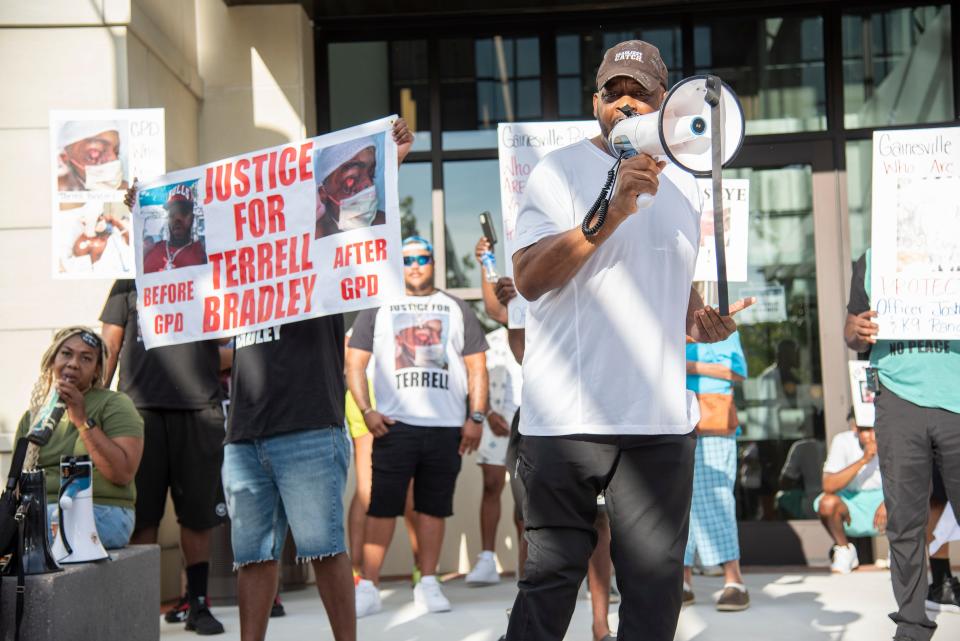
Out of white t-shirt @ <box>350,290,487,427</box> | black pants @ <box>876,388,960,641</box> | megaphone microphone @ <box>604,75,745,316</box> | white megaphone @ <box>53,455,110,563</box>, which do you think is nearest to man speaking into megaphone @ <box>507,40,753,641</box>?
megaphone microphone @ <box>604,75,745,316</box>

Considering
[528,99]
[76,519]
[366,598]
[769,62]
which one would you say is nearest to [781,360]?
[769,62]

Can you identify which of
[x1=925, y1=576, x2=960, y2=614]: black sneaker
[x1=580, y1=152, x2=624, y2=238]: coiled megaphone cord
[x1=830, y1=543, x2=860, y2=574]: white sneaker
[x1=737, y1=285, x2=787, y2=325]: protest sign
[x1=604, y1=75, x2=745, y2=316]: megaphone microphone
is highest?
[x1=604, y1=75, x2=745, y2=316]: megaphone microphone

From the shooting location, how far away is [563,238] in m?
2.88

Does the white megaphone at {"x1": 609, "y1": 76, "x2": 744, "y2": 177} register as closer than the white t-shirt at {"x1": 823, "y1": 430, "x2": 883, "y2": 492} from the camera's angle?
Yes

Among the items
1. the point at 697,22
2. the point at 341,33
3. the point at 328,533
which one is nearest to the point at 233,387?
the point at 328,533

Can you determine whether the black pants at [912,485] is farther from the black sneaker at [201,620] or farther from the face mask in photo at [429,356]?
the black sneaker at [201,620]

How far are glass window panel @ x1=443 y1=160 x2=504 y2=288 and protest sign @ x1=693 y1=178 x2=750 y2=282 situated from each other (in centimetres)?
286

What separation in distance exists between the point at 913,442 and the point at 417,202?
4.79 meters

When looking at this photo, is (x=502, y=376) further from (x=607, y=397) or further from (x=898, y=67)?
(x=607, y=397)

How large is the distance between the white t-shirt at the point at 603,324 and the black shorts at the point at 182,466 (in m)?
3.62

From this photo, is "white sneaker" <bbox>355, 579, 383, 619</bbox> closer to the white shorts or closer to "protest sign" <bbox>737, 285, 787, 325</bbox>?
the white shorts

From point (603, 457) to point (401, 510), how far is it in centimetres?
386

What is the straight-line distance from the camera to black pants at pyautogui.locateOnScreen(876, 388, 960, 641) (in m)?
4.87

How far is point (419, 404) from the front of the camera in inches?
269
